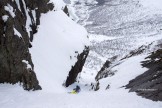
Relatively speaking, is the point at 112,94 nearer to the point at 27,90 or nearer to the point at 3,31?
the point at 27,90

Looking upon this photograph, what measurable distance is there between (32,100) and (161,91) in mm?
8708

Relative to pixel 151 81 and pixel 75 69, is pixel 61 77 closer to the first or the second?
pixel 75 69

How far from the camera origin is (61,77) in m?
A: 30.1

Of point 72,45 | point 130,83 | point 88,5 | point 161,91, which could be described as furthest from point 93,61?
point 88,5

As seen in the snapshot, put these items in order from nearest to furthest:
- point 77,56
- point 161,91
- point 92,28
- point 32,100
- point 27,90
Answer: point 161,91, point 32,100, point 27,90, point 77,56, point 92,28

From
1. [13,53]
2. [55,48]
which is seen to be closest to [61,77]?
[55,48]

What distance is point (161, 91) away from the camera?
16969 mm

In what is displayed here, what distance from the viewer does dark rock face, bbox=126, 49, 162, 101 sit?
56.5 ft

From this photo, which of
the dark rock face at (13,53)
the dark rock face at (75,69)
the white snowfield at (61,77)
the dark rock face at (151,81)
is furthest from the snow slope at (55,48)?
the dark rock face at (151,81)

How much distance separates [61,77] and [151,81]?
12525 mm

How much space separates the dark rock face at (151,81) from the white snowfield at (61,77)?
60cm

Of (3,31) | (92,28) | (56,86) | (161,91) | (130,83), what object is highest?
(3,31)

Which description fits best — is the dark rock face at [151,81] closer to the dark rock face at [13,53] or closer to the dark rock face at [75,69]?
the dark rock face at [13,53]

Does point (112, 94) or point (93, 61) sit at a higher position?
point (112, 94)
